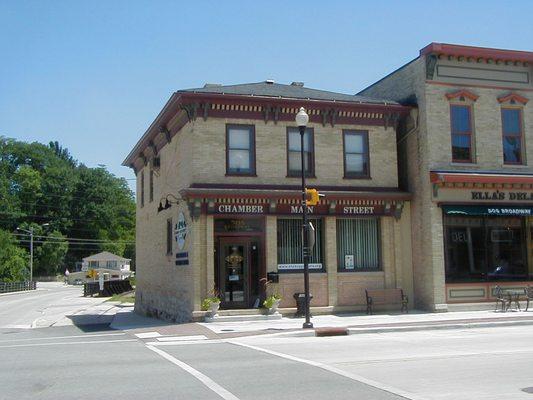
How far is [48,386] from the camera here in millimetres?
10070

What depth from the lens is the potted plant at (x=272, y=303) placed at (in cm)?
2098

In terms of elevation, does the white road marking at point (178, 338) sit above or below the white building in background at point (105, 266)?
below

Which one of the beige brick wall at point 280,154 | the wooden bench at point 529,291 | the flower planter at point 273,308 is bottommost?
the flower planter at point 273,308

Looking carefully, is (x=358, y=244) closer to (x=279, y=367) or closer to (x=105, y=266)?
(x=279, y=367)

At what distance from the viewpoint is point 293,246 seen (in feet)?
73.5

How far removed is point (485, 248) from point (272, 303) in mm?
8136

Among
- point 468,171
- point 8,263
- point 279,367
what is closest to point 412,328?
point 468,171

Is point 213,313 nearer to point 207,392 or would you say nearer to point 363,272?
point 363,272

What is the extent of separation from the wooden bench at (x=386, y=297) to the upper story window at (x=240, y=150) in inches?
235

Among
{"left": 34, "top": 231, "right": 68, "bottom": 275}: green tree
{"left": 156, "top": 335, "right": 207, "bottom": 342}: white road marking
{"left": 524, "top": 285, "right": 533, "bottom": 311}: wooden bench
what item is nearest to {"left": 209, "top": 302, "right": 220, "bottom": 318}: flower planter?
{"left": 156, "top": 335, "right": 207, "bottom": 342}: white road marking

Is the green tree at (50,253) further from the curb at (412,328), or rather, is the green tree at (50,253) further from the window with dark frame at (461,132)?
the curb at (412,328)

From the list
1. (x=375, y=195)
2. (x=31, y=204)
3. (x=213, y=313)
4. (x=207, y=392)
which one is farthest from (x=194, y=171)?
(x=31, y=204)

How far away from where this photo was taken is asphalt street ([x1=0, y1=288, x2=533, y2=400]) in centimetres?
917

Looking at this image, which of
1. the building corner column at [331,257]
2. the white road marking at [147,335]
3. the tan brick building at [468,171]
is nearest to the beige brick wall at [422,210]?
the tan brick building at [468,171]
